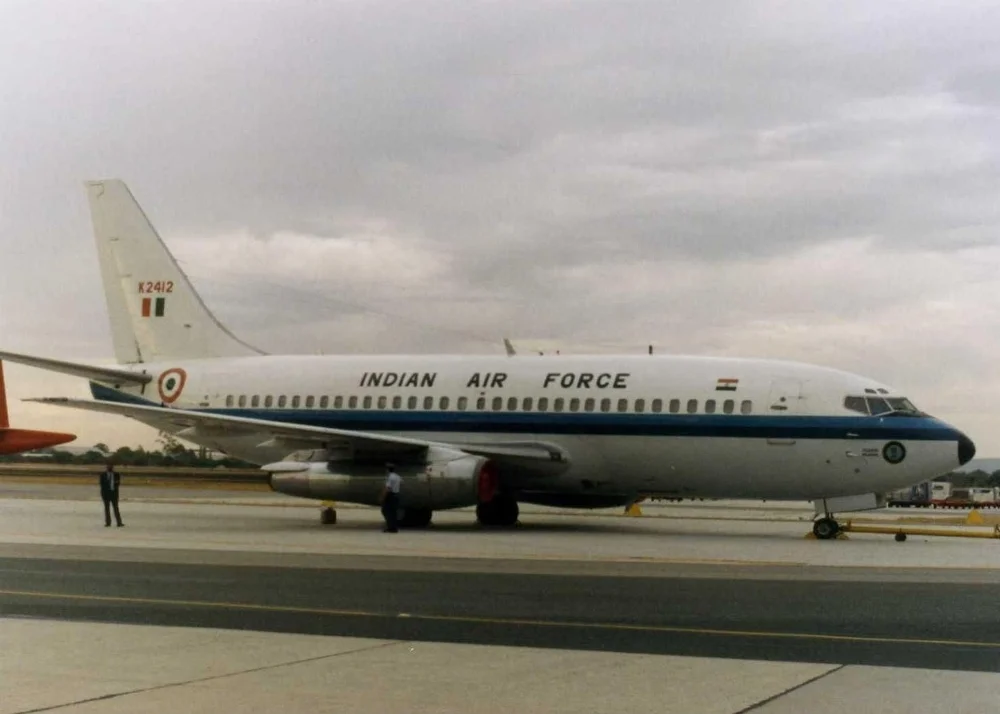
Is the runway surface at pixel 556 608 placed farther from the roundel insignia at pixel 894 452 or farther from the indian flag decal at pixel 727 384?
the indian flag decal at pixel 727 384

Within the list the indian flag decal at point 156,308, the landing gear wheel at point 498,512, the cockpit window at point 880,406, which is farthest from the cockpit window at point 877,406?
the indian flag decal at point 156,308

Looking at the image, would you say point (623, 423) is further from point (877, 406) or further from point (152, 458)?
point (152, 458)

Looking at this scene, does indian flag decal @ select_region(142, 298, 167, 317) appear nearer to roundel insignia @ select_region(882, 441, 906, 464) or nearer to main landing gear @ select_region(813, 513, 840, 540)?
main landing gear @ select_region(813, 513, 840, 540)

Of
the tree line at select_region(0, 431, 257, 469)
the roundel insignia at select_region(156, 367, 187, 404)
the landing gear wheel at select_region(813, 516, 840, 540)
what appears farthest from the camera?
the tree line at select_region(0, 431, 257, 469)

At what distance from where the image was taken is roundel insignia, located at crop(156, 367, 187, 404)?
33.0 m

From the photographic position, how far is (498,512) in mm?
29469

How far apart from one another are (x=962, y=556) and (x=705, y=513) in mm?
18671

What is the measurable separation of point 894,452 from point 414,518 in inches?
412

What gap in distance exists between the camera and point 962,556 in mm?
20594

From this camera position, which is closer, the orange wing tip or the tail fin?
the orange wing tip

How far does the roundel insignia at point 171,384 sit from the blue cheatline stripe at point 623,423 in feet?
5.27

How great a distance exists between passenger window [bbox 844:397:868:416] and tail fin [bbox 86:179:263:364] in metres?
16.5

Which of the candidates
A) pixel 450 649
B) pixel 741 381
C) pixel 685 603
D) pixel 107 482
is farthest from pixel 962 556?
pixel 107 482

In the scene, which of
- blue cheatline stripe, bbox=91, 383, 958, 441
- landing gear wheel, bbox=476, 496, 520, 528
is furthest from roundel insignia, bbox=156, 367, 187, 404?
landing gear wheel, bbox=476, 496, 520, 528
